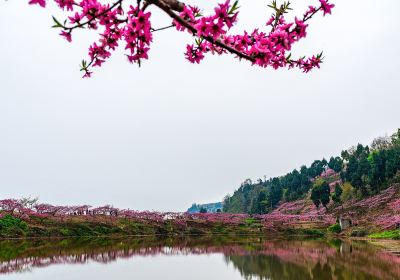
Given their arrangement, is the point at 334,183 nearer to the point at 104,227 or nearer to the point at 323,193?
the point at 323,193

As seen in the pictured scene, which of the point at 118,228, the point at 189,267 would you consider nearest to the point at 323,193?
the point at 118,228

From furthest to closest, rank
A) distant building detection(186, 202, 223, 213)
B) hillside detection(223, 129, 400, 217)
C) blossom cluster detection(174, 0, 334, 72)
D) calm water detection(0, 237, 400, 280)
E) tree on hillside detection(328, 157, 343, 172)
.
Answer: distant building detection(186, 202, 223, 213) → tree on hillside detection(328, 157, 343, 172) → hillside detection(223, 129, 400, 217) → calm water detection(0, 237, 400, 280) → blossom cluster detection(174, 0, 334, 72)

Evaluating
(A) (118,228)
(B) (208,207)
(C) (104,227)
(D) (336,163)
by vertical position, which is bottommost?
(A) (118,228)

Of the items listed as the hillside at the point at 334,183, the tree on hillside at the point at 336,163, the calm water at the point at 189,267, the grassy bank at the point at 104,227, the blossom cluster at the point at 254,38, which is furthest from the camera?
the tree on hillside at the point at 336,163

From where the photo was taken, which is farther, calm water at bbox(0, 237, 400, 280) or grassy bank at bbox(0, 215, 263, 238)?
grassy bank at bbox(0, 215, 263, 238)

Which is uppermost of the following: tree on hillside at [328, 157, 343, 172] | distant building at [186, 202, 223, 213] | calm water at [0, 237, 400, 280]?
tree on hillside at [328, 157, 343, 172]

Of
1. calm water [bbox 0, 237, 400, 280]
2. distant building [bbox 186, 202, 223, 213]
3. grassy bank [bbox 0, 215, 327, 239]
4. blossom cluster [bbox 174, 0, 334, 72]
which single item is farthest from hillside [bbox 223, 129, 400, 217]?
distant building [bbox 186, 202, 223, 213]

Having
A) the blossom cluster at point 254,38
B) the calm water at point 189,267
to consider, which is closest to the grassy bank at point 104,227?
the calm water at point 189,267

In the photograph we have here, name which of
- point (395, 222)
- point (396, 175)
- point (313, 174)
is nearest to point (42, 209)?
point (395, 222)

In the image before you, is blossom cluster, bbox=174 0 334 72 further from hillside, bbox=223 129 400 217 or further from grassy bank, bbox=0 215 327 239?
hillside, bbox=223 129 400 217

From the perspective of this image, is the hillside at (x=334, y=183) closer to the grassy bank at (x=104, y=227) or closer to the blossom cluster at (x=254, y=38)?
the grassy bank at (x=104, y=227)

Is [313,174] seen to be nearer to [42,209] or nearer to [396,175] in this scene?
[396,175]

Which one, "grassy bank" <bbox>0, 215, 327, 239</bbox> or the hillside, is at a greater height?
the hillside

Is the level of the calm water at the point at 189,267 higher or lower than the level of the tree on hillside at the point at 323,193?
lower
